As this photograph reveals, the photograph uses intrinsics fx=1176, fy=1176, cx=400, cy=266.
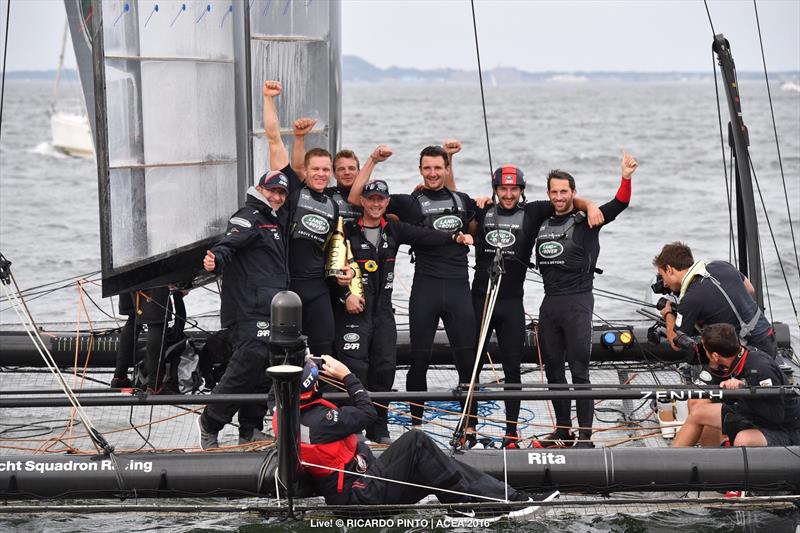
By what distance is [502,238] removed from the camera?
6.55 metres

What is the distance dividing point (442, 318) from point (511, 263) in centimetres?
50

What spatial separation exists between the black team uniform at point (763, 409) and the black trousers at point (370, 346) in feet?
5.94

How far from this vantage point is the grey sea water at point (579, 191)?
620 centimetres

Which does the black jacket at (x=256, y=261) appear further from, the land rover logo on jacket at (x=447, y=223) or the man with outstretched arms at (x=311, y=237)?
the land rover logo on jacket at (x=447, y=223)

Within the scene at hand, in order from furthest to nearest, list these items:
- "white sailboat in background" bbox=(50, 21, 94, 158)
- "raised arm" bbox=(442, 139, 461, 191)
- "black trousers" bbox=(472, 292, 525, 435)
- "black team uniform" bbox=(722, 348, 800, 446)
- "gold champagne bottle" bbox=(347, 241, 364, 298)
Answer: "white sailboat in background" bbox=(50, 21, 94, 158) → "raised arm" bbox=(442, 139, 461, 191) → "black trousers" bbox=(472, 292, 525, 435) → "gold champagne bottle" bbox=(347, 241, 364, 298) → "black team uniform" bbox=(722, 348, 800, 446)

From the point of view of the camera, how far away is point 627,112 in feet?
207

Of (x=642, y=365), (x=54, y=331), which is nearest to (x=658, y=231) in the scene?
(x=642, y=365)

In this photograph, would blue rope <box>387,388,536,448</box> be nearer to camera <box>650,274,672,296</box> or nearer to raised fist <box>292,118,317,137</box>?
camera <box>650,274,672,296</box>

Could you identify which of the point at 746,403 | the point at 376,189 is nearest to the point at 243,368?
the point at 376,189

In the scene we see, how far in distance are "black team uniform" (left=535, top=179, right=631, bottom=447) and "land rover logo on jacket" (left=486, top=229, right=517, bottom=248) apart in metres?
0.15

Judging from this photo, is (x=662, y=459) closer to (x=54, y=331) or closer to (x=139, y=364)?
(x=139, y=364)

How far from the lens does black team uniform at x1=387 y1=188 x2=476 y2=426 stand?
661 cm

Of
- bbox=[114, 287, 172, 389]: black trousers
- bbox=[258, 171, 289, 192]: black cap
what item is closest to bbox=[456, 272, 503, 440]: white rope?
bbox=[258, 171, 289, 192]: black cap

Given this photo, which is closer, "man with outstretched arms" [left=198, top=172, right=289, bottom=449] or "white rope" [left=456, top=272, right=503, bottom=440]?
"white rope" [left=456, top=272, right=503, bottom=440]
